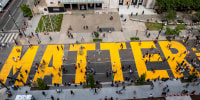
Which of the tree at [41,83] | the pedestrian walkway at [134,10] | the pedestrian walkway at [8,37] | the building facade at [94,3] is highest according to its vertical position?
the building facade at [94,3]

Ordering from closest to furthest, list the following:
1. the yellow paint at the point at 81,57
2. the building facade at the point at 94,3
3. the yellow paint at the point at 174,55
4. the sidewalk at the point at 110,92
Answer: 1. the sidewalk at the point at 110,92
2. the yellow paint at the point at 81,57
3. the yellow paint at the point at 174,55
4. the building facade at the point at 94,3

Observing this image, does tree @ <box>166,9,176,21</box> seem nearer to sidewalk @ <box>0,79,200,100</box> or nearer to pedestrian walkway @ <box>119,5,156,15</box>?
pedestrian walkway @ <box>119,5,156,15</box>

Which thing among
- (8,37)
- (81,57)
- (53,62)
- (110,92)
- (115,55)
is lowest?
(110,92)

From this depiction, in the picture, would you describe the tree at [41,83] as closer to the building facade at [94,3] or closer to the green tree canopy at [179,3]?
the building facade at [94,3]

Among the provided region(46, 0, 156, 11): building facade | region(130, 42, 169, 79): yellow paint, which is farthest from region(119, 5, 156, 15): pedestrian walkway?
region(130, 42, 169, 79): yellow paint

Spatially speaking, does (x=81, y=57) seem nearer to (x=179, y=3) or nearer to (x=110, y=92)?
(x=110, y=92)

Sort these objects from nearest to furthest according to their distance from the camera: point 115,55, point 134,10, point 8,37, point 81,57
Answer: point 81,57
point 115,55
point 8,37
point 134,10

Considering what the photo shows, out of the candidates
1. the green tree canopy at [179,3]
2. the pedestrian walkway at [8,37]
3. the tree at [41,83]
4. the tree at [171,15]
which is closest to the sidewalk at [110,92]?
the tree at [41,83]

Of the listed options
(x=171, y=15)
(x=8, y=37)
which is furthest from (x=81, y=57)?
(x=171, y=15)

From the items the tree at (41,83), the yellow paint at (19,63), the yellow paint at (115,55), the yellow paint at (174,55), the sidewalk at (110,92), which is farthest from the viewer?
the yellow paint at (174,55)

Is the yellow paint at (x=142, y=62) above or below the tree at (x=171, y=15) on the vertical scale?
below
